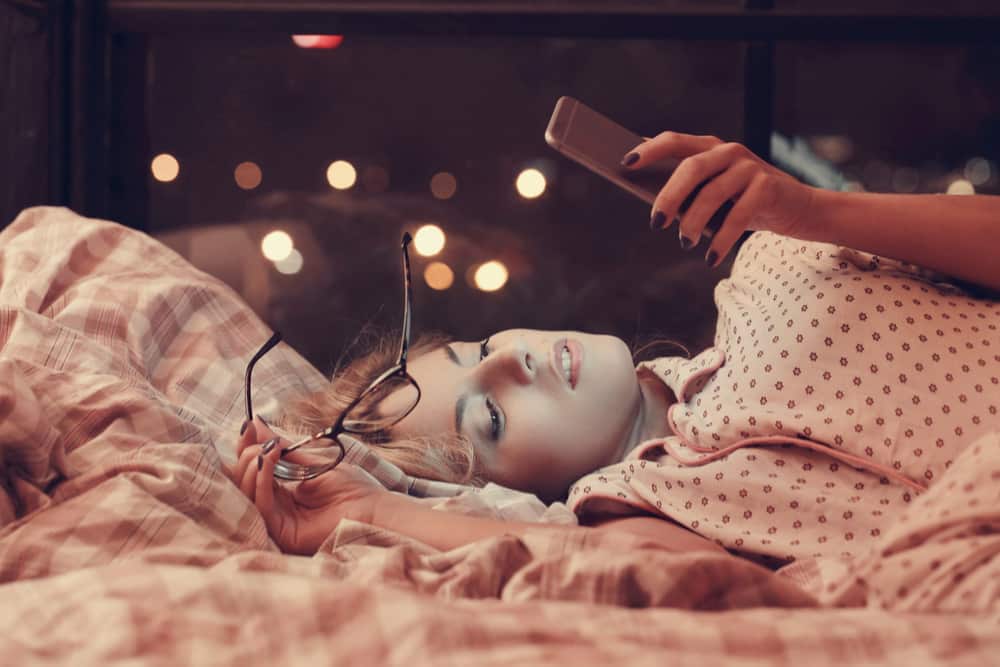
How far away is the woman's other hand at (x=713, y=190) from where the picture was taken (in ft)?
2.91

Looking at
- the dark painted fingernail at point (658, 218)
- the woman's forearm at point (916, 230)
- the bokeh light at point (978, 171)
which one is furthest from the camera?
the bokeh light at point (978, 171)

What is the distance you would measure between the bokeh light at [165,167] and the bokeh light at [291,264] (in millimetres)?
244

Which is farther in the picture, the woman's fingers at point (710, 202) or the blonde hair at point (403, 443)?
the blonde hair at point (403, 443)

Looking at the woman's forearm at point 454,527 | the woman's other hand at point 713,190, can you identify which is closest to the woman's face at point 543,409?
the woman's forearm at point 454,527

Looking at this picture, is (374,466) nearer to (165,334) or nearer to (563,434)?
(563,434)

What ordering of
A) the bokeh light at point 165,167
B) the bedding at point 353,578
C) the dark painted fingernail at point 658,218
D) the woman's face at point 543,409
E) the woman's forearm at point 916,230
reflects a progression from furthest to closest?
1. the bokeh light at point 165,167
2. the woman's face at point 543,409
3. the woman's forearm at point 916,230
4. the dark painted fingernail at point 658,218
5. the bedding at point 353,578

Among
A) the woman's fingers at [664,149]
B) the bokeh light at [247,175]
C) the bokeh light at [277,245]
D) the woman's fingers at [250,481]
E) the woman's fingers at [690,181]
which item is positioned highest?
the woman's fingers at [664,149]

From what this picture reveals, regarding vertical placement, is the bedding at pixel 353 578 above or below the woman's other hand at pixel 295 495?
above

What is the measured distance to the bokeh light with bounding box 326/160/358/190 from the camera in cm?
166

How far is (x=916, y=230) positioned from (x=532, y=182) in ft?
2.48

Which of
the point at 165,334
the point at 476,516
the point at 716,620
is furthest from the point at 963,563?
the point at 165,334

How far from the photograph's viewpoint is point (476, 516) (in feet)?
3.17

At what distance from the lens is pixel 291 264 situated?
1663 millimetres

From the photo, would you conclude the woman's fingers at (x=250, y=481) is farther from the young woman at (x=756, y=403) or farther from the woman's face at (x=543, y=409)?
the woman's face at (x=543, y=409)
